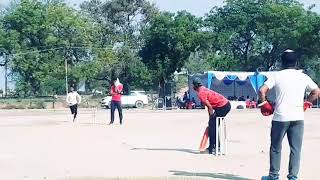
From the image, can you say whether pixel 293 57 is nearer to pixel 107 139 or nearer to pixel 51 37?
pixel 107 139

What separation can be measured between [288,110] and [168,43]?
5352cm

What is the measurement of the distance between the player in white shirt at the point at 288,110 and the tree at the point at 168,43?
51855 millimetres

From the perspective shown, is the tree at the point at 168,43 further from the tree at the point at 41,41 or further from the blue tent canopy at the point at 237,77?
the blue tent canopy at the point at 237,77

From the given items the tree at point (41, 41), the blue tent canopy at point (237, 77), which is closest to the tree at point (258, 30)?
the tree at point (41, 41)

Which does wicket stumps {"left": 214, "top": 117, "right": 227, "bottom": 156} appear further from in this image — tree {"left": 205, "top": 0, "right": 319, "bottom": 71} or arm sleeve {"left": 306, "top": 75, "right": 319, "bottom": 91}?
tree {"left": 205, "top": 0, "right": 319, "bottom": 71}

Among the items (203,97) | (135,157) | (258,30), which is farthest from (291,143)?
(258,30)

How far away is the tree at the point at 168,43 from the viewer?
60.9m

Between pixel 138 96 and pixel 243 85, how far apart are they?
29.5ft

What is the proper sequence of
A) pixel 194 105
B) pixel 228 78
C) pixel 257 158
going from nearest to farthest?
pixel 257 158, pixel 228 78, pixel 194 105

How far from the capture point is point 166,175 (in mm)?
9727

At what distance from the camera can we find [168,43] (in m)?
61.5

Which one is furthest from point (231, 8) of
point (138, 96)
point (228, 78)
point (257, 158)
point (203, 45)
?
point (257, 158)

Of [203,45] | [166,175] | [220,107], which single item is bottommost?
[166,175]

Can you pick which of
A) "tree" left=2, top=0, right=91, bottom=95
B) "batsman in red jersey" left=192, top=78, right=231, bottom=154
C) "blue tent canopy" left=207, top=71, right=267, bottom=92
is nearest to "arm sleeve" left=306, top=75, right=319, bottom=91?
"batsman in red jersey" left=192, top=78, right=231, bottom=154
